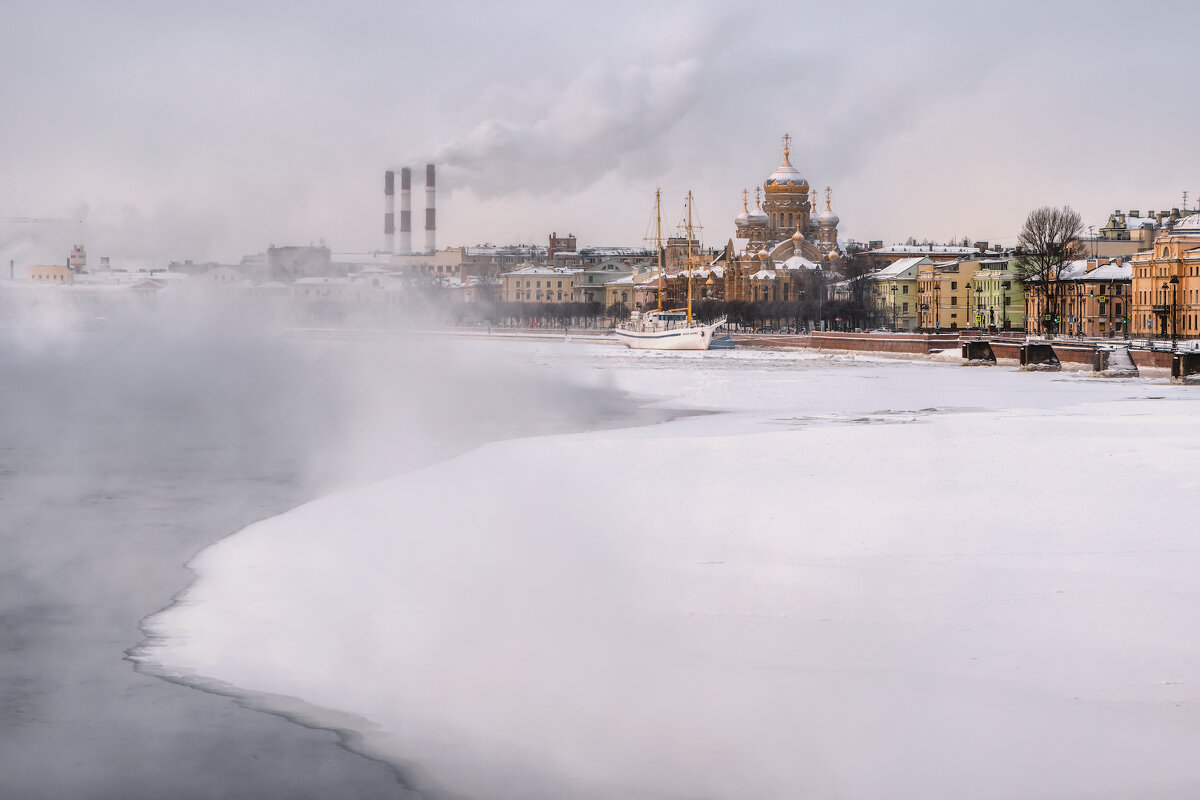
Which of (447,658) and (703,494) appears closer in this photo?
(447,658)

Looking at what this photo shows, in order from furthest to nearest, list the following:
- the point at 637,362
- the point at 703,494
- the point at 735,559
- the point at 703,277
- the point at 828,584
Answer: the point at 703,277 → the point at 637,362 → the point at 703,494 → the point at 735,559 → the point at 828,584

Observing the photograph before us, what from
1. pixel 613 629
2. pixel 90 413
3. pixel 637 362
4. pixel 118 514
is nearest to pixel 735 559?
pixel 613 629

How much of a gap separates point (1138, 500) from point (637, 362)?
138ft

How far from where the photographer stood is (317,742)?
705 centimetres

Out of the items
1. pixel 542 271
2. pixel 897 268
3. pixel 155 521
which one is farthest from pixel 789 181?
pixel 155 521

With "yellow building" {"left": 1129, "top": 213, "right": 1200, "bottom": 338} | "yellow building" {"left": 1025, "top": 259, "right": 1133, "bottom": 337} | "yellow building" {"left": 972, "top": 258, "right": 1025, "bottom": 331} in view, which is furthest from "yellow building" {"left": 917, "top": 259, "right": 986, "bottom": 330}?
"yellow building" {"left": 1129, "top": 213, "right": 1200, "bottom": 338}

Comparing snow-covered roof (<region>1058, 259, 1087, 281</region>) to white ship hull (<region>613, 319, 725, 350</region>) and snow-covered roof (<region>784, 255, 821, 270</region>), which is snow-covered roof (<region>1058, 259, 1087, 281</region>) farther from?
snow-covered roof (<region>784, 255, 821, 270</region>)

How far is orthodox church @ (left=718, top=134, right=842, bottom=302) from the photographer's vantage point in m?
105

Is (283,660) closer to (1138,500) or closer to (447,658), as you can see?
(447,658)

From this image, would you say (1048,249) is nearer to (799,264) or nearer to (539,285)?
(799,264)

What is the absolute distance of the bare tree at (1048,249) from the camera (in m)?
64.2

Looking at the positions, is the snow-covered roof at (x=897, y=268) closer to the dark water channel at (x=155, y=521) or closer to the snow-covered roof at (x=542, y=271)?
the snow-covered roof at (x=542, y=271)

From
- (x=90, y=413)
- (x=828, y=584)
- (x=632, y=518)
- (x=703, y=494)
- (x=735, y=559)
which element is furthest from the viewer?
(x=90, y=413)

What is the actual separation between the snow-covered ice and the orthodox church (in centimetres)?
8989
